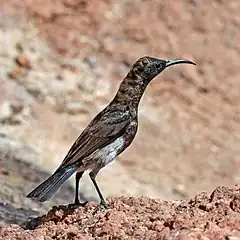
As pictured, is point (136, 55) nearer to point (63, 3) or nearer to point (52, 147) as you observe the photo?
point (63, 3)

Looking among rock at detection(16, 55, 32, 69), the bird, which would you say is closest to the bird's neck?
the bird

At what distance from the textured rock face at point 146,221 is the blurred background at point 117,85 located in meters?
3.74

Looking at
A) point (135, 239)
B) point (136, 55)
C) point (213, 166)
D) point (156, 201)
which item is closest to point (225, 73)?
point (136, 55)

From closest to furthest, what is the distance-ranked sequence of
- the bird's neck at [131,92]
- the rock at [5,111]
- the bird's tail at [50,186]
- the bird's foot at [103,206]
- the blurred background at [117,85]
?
the bird's foot at [103,206] → the bird's tail at [50,186] → the bird's neck at [131,92] → the blurred background at [117,85] → the rock at [5,111]

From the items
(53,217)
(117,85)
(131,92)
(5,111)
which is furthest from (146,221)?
(117,85)

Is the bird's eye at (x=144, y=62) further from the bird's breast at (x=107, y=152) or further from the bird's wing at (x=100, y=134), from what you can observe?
the bird's breast at (x=107, y=152)

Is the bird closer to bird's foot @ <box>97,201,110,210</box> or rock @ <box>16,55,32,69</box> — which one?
bird's foot @ <box>97,201,110,210</box>

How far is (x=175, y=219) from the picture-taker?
16.4 ft

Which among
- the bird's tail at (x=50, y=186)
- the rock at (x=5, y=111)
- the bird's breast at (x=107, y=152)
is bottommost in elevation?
the bird's tail at (x=50, y=186)

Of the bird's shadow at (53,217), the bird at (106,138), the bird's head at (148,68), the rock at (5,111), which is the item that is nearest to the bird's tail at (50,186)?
the bird at (106,138)

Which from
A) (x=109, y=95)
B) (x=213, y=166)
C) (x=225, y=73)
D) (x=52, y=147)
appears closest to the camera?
(x=52, y=147)

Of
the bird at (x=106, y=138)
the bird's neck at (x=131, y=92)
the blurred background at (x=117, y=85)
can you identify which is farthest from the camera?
the blurred background at (x=117, y=85)

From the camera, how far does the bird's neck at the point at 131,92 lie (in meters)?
7.08

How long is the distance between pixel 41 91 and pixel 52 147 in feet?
5.46
